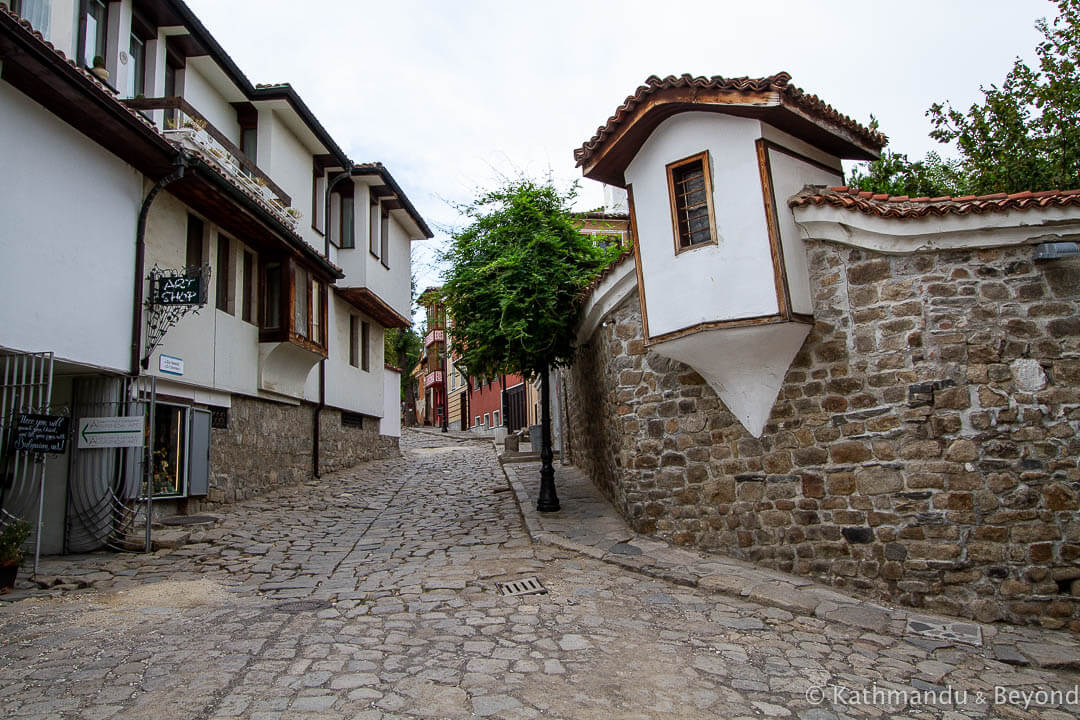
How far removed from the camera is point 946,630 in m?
5.78

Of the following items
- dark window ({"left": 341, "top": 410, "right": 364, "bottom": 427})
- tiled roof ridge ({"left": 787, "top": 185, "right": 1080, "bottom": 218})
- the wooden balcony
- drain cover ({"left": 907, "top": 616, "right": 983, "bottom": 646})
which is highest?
the wooden balcony

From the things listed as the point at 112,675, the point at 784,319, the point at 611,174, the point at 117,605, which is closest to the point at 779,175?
the point at 784,319

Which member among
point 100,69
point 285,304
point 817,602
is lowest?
point 817,602

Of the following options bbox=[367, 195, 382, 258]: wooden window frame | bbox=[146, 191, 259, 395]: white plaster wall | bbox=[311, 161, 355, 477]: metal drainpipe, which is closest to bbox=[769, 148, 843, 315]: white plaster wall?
bbox=[146, 191, 259, 395]: white plaster wall

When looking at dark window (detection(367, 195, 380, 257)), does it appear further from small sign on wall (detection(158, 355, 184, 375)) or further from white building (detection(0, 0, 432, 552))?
small sign on wall (detection(158, 355, 184, 375))

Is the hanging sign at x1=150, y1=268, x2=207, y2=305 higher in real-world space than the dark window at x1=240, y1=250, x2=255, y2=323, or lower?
lower

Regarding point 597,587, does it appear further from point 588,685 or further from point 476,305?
point 476,305

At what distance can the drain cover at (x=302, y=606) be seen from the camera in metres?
6.13

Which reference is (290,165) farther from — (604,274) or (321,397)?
(604,274)

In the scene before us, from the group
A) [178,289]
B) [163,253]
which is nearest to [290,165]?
[163,253]

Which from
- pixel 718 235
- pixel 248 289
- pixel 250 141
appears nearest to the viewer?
pixel 718 235

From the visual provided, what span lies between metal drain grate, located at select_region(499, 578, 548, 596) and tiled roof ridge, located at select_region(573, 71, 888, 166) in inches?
196

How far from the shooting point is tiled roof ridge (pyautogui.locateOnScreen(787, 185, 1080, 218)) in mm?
6013

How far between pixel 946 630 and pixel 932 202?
378 centimetres
